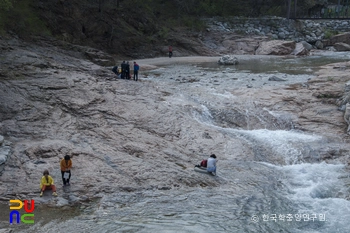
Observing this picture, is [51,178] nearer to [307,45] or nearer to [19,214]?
[19,214]

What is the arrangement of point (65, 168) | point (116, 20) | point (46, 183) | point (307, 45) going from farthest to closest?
1. point (307, 45)
2. point (116, 20)
3. point (65, 168)
4. point (46, 183)

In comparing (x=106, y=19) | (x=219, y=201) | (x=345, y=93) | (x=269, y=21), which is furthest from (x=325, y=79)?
(x=269, y=21)

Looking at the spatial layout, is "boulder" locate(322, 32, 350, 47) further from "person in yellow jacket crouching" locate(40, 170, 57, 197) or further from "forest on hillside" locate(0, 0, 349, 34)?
"person in yellow jacket crouching" locate(40, 170, 57, 197)

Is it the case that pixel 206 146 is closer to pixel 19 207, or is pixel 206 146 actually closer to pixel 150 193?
pixel 150 193

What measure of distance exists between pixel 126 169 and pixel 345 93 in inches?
551

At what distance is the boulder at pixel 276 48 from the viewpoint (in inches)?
1773

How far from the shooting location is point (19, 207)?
10109mm

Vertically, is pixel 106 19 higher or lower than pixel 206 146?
higher

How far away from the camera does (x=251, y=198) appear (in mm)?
11891

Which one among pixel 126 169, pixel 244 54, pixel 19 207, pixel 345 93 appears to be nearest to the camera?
pixel 19 207

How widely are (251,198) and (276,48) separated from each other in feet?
119

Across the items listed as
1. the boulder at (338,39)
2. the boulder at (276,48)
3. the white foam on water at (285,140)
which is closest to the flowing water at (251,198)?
the white foam on water at (285,140)

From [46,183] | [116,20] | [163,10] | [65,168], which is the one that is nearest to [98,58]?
[116,20]

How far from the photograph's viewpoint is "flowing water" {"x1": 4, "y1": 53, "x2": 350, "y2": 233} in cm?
992
